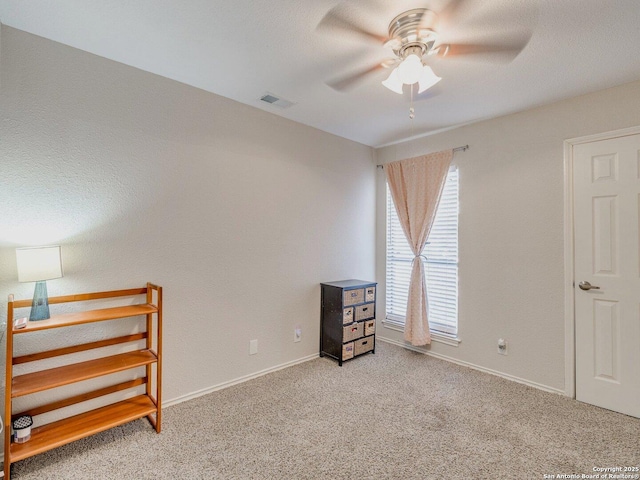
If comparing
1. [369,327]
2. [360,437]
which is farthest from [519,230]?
[360,437]

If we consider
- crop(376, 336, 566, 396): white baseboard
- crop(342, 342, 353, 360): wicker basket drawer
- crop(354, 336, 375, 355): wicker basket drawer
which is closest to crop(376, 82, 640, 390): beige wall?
crop(376, 336, 566, 396): white baseboard

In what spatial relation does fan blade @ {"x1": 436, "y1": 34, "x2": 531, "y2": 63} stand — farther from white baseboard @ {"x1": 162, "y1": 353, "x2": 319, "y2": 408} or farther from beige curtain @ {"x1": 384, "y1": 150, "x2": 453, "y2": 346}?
white baseboard @ {"x1": 162, "y1": 353, "x2": 319, "y2": 408}

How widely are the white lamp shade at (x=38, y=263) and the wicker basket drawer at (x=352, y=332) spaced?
239 centimetres

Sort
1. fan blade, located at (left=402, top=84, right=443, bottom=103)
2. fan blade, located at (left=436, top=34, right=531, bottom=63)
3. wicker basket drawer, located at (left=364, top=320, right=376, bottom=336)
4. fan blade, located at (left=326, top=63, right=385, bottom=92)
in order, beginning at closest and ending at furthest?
fan blade, located at (left=436, top=34, right=531, bottom=63) < fan blade, located at (left=326, top=63, right=385, bottom=92) < fan blade, located at (left=402, top=84, right=443, bottom=103) < wicker basket drawer, located at (left=364, top=320, right=376, bottom=336)

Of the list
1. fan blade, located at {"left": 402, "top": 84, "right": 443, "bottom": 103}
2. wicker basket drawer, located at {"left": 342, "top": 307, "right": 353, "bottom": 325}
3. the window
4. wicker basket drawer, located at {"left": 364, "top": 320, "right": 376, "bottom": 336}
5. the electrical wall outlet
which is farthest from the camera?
wicker basket drawer, located at {"left": 364, "top": 320, "right": 376, "bottom": 336}

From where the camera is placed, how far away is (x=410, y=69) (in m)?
1.72

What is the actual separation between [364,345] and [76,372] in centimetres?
252

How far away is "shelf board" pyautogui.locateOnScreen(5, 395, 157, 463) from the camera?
171 centimetres

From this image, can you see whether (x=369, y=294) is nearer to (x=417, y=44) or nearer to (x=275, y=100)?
(x=275, y=100)

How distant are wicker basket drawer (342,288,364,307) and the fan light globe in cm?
206

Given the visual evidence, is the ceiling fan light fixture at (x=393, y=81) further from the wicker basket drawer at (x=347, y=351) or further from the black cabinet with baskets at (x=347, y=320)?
the wicker basket drawer at (x=347, y=351)

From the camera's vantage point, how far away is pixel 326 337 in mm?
3426

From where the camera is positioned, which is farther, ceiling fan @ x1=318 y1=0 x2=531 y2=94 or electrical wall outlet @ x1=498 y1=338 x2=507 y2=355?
electrical wall outlet @ x1=498 y1=338 x2=507 y2=355

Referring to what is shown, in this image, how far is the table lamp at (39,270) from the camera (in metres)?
1.69
